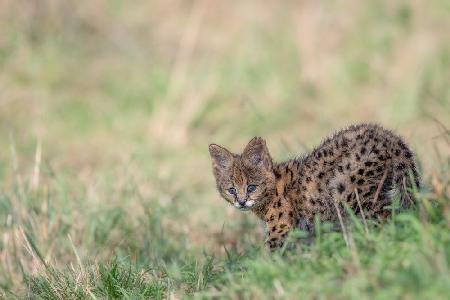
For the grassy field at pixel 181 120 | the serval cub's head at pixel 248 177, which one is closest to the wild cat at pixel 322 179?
the serval cub's head at pixel 248 177

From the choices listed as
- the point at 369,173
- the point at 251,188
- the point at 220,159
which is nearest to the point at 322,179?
the point at 369,173

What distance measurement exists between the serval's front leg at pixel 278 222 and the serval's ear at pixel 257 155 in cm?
27

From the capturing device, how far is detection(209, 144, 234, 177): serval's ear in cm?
670

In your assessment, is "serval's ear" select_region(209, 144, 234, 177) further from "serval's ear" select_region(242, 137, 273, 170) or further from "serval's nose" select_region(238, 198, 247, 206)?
"serval's nose" select_region(238, 198, 247, 206)

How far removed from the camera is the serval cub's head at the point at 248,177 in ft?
21.3

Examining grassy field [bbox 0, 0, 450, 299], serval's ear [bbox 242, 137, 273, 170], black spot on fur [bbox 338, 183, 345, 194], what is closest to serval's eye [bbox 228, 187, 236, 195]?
serval's ear [bbox 242, 137, 273, 170]

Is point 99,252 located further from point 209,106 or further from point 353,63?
point 353,63

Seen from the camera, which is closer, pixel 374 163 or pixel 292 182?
pixel 374 163

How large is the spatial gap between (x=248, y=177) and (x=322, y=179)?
0.52 meters

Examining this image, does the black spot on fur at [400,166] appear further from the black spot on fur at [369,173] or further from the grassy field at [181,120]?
the grassy field at [181,120]

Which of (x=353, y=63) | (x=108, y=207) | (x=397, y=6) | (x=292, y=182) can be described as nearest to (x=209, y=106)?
(x=353, y=63)

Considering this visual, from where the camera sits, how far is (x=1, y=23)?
1336 centimetres

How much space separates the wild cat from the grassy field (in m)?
0.29

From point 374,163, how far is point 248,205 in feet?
3.07
